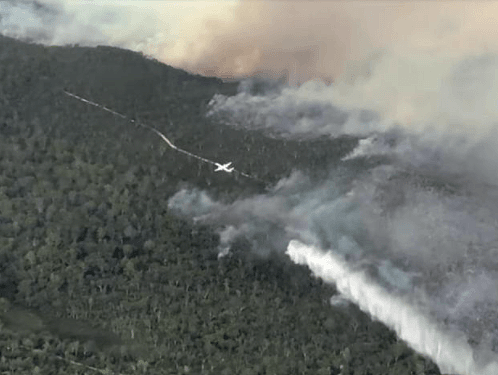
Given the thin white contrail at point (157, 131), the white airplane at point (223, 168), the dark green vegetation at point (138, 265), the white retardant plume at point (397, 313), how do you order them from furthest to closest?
the thin white contrail at point (157, 131) < the white airplane at point (223, 168) < the dark green vegetation at point (138, 265) < the white retardant plume at point (397, 313)

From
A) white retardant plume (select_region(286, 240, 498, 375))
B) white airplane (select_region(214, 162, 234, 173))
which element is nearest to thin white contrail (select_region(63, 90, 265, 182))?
white airplane (select_region(214, 162, 234, 173))

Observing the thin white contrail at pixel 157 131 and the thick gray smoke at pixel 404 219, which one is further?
the thin white contrail at pixel 157 131

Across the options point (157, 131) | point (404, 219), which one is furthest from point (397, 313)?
point (157, 131)

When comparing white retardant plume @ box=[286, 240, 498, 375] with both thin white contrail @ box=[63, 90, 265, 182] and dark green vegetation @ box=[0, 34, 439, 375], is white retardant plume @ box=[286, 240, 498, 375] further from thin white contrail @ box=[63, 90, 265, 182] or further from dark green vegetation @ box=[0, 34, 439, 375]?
thin white contrail @ box=[63, 90, 265, 182]

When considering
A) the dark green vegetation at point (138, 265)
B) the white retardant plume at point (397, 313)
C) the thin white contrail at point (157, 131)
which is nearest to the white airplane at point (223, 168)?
the thin white contrail at point (157, 131)

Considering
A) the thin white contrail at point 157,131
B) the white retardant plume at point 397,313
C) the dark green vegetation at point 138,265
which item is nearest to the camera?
the white retardant plume at point 397,313

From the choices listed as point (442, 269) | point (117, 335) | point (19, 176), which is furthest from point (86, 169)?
point (442, 269)

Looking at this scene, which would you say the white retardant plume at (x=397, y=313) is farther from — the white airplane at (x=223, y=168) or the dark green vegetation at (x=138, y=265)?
the white airplane at (x=223, y=168)

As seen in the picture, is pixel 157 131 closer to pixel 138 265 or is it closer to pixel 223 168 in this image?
pixel 223 168
